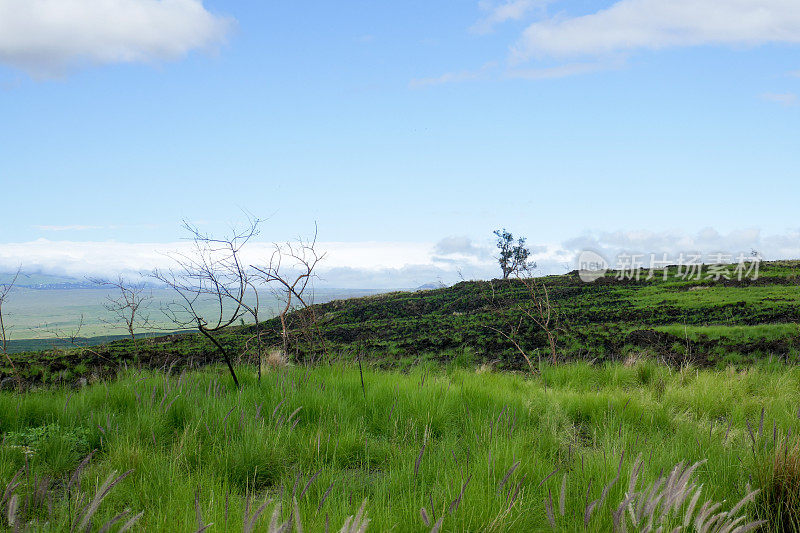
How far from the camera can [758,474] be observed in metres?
2.88

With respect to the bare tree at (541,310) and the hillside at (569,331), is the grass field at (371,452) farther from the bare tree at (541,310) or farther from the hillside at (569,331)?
the bare tree at (541,310)

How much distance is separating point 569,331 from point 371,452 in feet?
51.4

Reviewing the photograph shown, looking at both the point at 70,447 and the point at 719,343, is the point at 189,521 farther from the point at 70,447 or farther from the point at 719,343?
the point at 719,343

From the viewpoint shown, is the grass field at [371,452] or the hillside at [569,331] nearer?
the grass field at [371,452]

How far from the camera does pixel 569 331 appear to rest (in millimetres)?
18000

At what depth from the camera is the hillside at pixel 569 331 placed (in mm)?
12617

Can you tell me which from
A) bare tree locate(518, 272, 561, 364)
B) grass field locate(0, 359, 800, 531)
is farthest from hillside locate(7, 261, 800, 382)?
grass field locate(0, 359, 800, 531)

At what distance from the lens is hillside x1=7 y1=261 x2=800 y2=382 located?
12.6 metres

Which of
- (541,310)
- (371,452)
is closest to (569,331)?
(541,310)

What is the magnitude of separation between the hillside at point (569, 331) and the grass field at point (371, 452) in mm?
2415

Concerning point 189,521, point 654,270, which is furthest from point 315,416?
point 654,270

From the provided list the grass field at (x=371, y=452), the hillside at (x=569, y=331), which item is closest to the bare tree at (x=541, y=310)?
the hillside at (x=569, y=331)

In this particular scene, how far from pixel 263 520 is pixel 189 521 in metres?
0.38

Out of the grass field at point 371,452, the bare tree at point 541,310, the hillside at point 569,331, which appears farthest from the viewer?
the hillside at point 569,331
